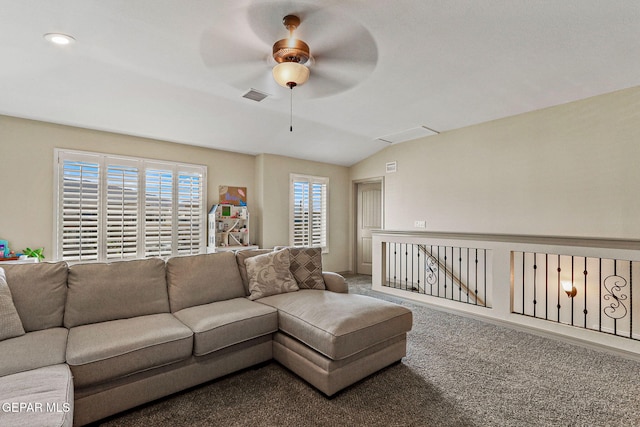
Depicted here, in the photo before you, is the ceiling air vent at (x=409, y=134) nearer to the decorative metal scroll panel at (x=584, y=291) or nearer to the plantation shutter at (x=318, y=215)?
the plantation shutter at (x=318, y=215)

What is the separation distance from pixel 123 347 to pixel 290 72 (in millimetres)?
2246

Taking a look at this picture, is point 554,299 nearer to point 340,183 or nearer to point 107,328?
point 340,183

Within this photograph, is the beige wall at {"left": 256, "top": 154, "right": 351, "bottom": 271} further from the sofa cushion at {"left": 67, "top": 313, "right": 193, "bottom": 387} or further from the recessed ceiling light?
the sofa cushion at {"left": 67, "top": 313, "right": 193, "bottom": 387}

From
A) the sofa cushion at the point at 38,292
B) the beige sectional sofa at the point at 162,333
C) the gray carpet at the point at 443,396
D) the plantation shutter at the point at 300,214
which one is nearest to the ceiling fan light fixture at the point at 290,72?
the beige sectional sofa at the point at 162,333

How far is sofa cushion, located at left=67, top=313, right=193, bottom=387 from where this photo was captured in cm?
172

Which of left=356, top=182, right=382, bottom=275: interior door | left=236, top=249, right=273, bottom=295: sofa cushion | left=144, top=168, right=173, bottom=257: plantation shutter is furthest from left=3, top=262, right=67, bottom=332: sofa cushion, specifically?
left=356, top=182, right=382, bottom=275: interior door

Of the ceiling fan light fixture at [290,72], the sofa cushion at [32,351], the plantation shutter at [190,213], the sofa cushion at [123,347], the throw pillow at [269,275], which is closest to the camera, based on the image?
the sofa cushion at [32,351]

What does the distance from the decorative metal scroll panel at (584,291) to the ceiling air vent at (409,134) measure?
2.26m

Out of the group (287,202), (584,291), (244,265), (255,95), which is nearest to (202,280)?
(244,265)

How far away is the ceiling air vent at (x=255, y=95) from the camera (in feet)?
11.4

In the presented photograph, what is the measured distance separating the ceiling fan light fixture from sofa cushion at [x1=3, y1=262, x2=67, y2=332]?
89.5 inches

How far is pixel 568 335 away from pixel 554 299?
1.00 m

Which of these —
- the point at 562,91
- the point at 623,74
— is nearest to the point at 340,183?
the point at 562,91

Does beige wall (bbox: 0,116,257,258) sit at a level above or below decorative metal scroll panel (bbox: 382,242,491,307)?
above
